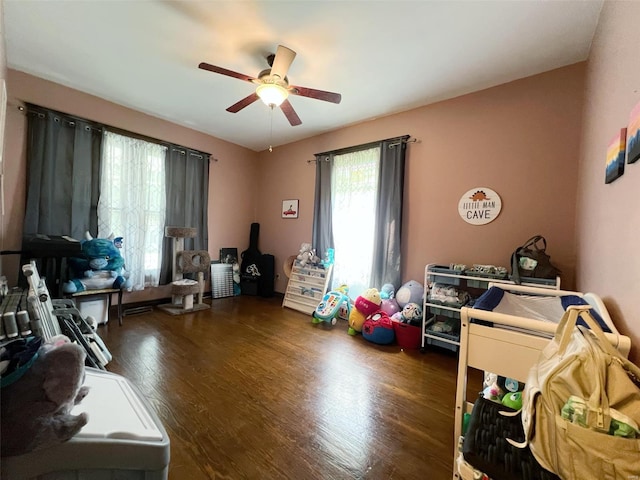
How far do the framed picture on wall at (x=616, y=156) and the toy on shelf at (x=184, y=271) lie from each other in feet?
12.9

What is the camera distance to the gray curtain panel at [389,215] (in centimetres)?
304

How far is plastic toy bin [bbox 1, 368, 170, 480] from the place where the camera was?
0.66m

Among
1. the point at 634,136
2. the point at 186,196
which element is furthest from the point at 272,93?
the point at 186,196

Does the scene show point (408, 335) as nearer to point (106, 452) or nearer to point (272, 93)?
point (106, 452)

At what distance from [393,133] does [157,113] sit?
3.16 metres

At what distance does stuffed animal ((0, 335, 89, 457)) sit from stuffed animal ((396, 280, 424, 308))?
2.70 metres

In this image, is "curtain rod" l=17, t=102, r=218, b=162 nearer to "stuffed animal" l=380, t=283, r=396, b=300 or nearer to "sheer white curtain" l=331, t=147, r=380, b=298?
"sheer white curtain" l=331, t=147, r=380, b=298

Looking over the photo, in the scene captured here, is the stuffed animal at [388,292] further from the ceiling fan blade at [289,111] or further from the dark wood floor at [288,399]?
the ceiling fan blade at [289,111]

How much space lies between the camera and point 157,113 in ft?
11.1

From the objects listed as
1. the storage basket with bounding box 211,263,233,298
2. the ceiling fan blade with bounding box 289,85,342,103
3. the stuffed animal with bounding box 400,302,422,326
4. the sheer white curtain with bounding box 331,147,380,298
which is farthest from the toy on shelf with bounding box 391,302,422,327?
the storage basket with bounding box 211,263,233,298

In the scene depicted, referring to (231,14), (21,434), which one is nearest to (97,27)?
(231,14)

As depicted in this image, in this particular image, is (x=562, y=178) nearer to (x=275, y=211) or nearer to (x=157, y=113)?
(x=275, y=211)

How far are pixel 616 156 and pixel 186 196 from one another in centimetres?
429

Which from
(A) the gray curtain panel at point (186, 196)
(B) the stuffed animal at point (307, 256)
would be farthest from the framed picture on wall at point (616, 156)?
(A) the gray curtain panel at point (186, 196)
